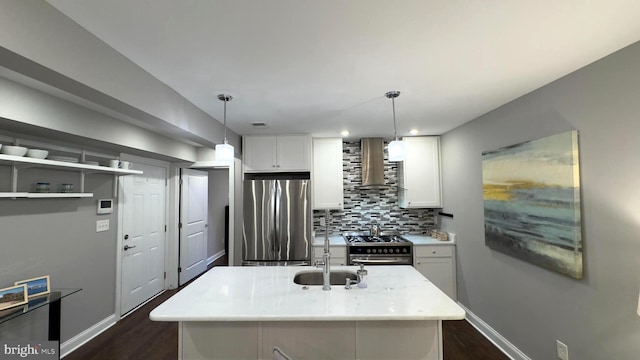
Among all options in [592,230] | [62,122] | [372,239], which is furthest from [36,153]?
[592,230]

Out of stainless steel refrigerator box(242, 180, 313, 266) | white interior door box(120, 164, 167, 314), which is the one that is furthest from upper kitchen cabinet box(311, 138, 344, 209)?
white interior door box(120, 164, 167, 314)

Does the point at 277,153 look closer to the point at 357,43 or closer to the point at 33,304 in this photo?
the point at 357,43

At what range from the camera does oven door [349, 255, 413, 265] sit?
11.5 ft

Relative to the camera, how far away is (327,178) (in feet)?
13.0

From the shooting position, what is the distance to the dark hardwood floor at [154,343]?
8.54 ft

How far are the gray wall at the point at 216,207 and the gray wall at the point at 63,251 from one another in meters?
2.82

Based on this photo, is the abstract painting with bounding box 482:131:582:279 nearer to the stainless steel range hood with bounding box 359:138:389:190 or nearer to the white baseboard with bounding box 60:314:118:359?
the stainless steel range hood with bounding box 359:138:389:190

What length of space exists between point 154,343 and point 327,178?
2.82 m

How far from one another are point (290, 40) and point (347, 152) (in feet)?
9.40

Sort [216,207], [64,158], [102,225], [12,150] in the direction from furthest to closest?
[216,207]
[102,225]
[64,158]
[12,150]

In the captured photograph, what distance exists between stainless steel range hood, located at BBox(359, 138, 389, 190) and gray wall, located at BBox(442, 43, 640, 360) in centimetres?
157

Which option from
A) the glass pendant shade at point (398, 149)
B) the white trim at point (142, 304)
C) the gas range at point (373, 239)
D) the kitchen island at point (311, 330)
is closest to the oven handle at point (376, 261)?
the gas range at point (373, 239)

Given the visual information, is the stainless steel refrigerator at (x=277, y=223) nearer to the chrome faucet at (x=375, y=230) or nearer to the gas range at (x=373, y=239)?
the gas range at (x=373, y=239)

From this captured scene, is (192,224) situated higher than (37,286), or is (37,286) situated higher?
(192,224)
